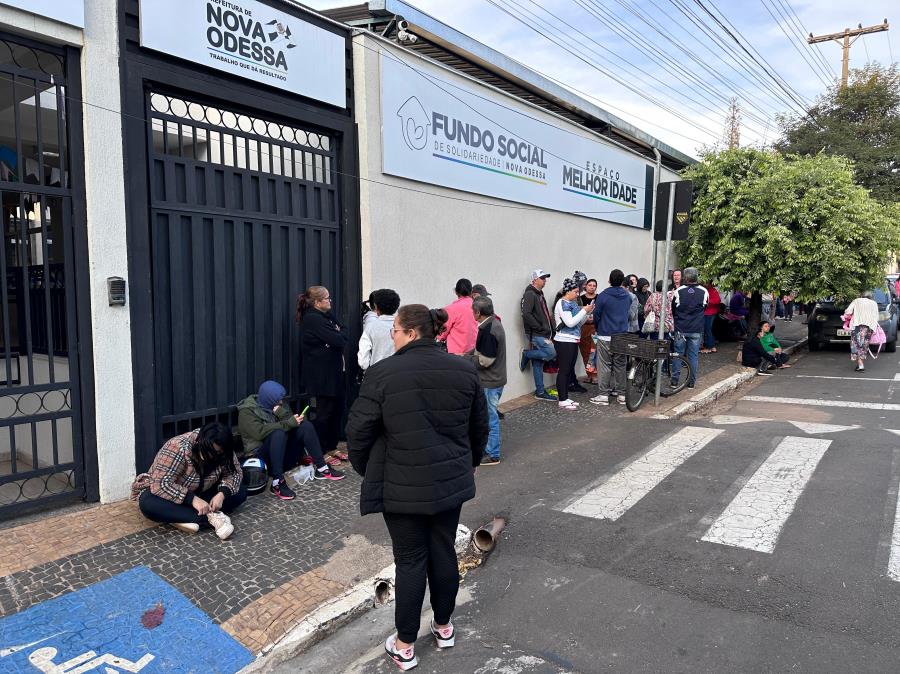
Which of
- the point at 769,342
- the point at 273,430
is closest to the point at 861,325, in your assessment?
the point at 769,342

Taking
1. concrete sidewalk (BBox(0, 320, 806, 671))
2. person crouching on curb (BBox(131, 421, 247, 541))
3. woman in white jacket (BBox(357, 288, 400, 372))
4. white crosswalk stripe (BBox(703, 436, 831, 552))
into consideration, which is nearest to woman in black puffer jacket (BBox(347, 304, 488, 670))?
concrete sidewalk (BBox(0, 320, 806, 671))

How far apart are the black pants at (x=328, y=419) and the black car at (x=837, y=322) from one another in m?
13.0

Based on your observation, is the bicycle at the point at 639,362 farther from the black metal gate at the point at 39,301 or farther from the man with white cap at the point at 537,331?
the black metal gate at the point at 39,301

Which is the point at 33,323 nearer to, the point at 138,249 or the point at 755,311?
the point at 138,249

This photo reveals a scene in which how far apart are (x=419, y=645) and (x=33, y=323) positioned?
411 cm

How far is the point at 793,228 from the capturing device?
45.3ft

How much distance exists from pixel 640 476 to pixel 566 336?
3.41 metres

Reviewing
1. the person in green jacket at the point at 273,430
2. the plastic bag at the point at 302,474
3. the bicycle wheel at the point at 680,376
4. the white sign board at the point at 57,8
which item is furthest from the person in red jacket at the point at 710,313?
the white sign board at the point at 57,8

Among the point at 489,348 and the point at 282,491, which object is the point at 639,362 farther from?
the point at 282,491

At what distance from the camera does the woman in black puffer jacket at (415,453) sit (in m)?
3.13

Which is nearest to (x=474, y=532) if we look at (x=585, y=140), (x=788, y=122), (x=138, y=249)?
(x=138, y=249)

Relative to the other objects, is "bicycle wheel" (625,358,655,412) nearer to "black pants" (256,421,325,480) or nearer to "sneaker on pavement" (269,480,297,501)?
"black pants" (256,421,325,480)

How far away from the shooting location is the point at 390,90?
731cm

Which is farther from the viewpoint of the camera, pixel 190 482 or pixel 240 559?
pixel 190 482
